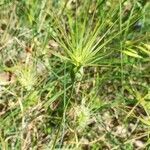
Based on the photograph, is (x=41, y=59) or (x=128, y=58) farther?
(x=128, y=58)

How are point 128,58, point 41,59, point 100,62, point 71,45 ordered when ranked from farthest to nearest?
point 128,58
point 41,59
point 100,62
point 71,45

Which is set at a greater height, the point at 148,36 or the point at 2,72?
the point at 148,36

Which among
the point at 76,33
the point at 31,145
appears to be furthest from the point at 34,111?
the point at 76,33

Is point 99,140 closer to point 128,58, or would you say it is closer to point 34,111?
point 34,111

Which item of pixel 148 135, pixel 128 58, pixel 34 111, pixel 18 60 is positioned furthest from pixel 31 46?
pixel 148 135

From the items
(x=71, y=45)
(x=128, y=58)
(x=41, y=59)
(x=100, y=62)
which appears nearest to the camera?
(x=71, y=45)

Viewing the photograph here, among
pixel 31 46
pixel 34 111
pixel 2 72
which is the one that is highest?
pixel 31 46

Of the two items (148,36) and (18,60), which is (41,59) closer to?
(18,60)
